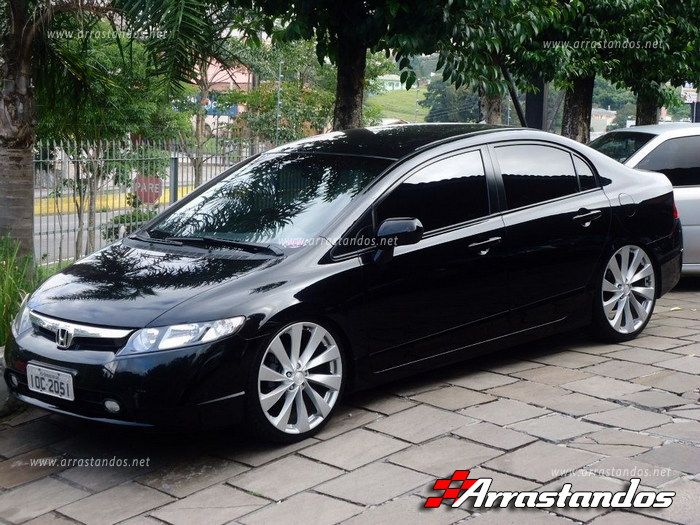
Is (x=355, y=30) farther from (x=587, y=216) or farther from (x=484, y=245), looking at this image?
(x=484, y=245)

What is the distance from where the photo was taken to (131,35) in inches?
304

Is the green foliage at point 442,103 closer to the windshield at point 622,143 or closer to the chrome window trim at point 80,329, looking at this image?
the windshield at point 622,143

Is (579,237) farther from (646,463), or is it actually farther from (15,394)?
(15,394)

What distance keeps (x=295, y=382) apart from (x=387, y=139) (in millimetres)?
1943

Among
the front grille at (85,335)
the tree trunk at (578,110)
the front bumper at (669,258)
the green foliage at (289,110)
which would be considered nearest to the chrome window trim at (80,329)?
the front grille at (85,335)

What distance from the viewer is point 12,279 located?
274 inches

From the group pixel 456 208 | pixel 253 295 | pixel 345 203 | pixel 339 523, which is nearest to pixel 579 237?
pixel 456 208

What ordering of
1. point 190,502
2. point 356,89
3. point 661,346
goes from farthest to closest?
point 356,89
point 661,346
point 190,502

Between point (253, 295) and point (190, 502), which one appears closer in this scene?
point (190, 502)

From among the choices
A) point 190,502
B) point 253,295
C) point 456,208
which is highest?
point 456,208

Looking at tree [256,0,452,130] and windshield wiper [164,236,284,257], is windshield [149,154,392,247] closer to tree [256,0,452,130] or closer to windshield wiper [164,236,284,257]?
windshield wiper [164,236,284,257]

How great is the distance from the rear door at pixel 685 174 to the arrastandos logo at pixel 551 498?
5.30 meters

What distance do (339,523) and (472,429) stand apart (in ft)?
4.32

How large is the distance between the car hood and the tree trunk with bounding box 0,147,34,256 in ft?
8.86
